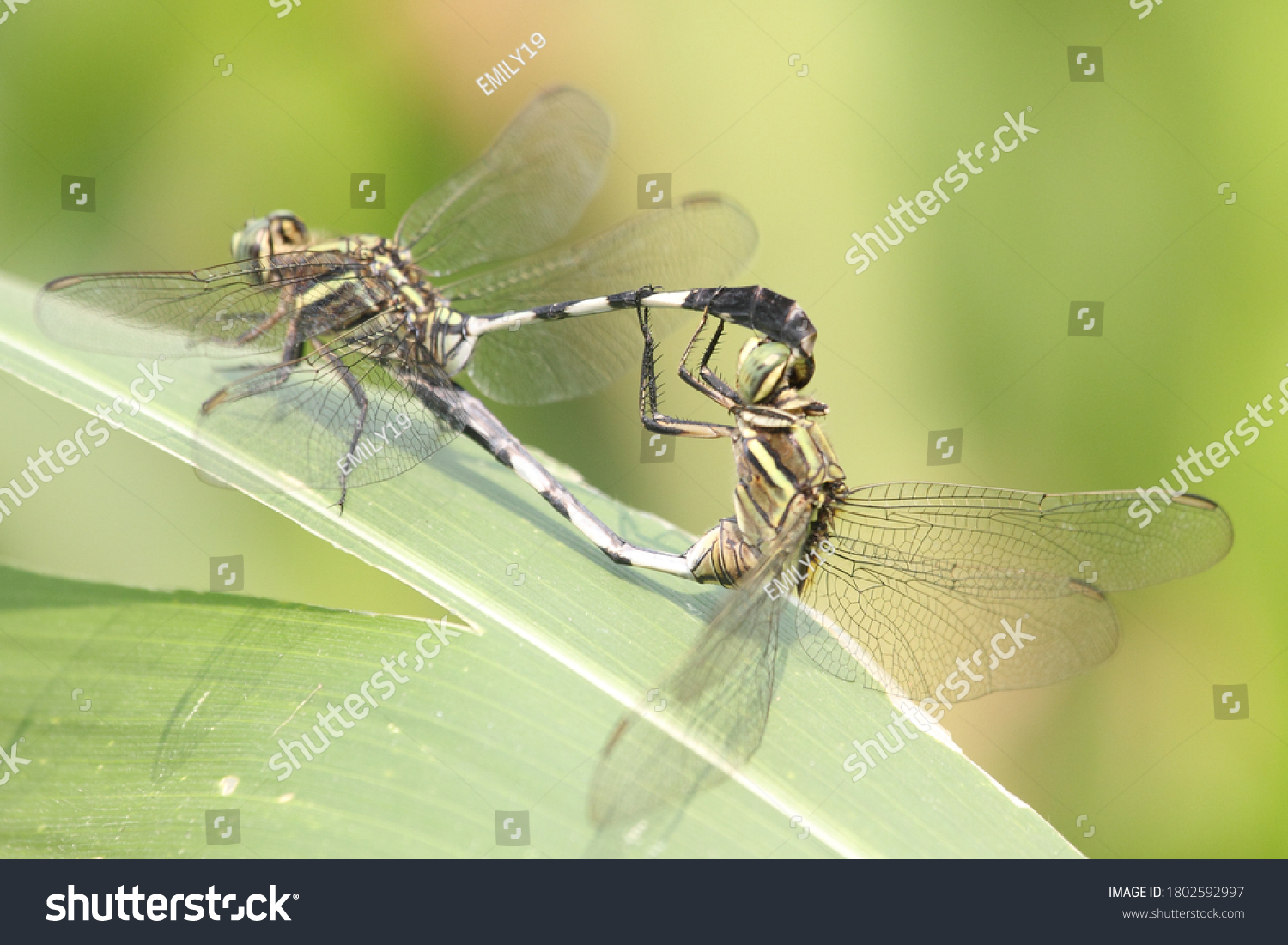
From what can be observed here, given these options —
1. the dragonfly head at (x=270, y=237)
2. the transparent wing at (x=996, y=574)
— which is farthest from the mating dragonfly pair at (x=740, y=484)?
the dragonfly head at (x=270, y=237)

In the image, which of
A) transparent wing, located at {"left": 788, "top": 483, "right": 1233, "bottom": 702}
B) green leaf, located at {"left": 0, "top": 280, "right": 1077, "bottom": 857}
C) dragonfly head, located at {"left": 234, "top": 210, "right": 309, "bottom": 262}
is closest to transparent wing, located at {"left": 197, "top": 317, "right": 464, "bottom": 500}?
green leaf, located at {"left": 0, "top": 280, "right": 1077, "bottom": 857}

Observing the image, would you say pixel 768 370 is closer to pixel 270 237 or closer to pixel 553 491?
pixel 553 491

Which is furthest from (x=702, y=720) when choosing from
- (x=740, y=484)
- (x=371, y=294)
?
(x=371, y=294)

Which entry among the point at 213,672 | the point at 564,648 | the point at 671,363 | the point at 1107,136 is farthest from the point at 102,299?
the point at 1107,136

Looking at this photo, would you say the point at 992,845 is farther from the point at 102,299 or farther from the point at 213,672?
the point at 102,299

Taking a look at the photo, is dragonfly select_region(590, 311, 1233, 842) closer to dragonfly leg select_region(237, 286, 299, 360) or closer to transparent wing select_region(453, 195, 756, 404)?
transparent wing select_region(453, 195, 756, 404)

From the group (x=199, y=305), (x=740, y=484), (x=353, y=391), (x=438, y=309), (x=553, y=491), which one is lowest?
(x=740, y=484)

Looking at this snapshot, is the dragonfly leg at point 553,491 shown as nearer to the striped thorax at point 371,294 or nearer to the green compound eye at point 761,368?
the striped thorax at point 371,294
